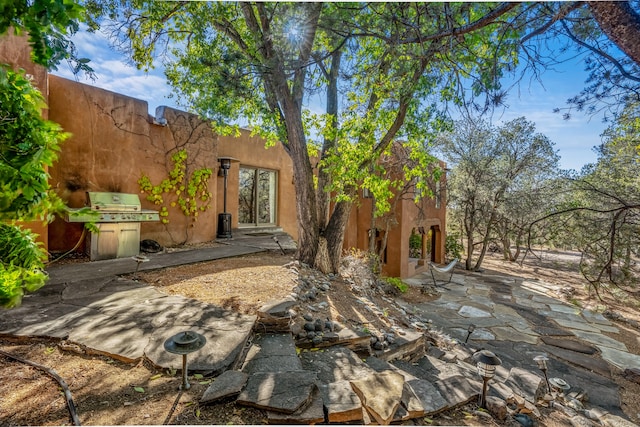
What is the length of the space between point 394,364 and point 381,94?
169 inches

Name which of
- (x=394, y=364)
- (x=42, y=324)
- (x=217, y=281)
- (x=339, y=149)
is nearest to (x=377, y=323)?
(x=394, y=364)

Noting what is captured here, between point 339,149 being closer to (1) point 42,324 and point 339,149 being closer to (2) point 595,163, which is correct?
(1) point 42,324

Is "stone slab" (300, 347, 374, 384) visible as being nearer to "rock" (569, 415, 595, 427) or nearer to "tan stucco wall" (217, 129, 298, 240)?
"rock" (569, 415, 595, 427)

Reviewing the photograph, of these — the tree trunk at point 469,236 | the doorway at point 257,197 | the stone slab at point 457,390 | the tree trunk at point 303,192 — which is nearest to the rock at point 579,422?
the stone slab at point 457,390

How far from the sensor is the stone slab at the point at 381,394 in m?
1.98

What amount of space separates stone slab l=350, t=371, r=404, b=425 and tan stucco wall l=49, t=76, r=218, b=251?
5835mm

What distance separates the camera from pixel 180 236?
23.3 ft

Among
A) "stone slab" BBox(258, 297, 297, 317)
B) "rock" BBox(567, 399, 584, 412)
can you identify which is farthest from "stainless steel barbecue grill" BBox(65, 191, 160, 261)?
"rock" BBox(567, 399, 584, 412)

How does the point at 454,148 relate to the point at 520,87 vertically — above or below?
above

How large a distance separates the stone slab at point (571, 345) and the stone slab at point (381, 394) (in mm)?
6015

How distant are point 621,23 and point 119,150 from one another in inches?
291

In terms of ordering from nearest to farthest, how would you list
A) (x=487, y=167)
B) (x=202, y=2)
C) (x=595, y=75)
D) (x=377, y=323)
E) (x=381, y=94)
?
(x=595, y=75) < (x=377, y=323) < (x=202, y=2) < (x=381, y=94) < (x=487, y=167)

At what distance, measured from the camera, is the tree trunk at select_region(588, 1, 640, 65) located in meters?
1.99

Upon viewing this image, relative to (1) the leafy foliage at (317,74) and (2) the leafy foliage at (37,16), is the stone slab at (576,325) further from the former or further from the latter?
(2) the leafy foliage at (37,16)
